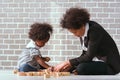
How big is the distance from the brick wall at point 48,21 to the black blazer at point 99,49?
1.78 metres

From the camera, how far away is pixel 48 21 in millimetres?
5617

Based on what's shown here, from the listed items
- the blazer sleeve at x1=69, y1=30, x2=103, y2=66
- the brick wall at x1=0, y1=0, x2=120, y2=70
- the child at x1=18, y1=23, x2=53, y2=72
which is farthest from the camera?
the brick wall at x1=0, y1=0, x2=120, y2=70

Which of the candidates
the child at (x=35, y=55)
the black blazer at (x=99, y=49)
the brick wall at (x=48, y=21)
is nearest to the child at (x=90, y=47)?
the black blazer at (x=99, y=49)

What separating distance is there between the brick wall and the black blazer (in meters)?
1.78

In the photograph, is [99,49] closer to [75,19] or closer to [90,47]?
[90,47]

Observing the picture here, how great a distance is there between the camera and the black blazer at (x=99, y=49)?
11.8 ft

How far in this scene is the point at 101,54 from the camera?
3.76 meters

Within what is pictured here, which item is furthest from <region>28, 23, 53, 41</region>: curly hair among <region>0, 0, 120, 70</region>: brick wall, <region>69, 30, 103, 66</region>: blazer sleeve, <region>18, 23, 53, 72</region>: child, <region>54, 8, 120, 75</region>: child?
<region>0, 0, 120, 70</region>: brick wall

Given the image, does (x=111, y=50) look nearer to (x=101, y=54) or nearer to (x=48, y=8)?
(x=101, y=54)

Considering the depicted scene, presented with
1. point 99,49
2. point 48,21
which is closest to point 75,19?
point 99,49

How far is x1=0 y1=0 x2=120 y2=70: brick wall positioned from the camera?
5.55 metres

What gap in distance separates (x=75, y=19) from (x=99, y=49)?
38 cm

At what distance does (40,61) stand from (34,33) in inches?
12.8

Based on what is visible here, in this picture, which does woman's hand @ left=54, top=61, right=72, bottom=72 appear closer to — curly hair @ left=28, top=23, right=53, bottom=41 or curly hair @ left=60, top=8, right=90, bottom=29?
curly hair @ left=60, top=8, right=90, bottom=29
